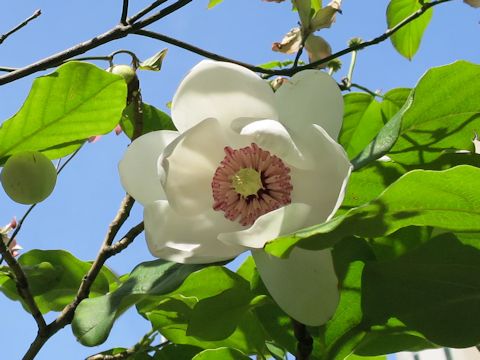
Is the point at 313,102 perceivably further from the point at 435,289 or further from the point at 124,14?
the point at 124,14

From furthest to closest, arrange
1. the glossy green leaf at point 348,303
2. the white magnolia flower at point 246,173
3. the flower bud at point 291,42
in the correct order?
the flower bud at point 291,42 → the glossy green leaf at point 348,303 → the white magnolia flower at point 246,173

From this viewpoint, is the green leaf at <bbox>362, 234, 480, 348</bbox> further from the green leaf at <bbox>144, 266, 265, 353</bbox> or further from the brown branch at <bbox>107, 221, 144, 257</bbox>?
the brown branch at <bbox>107, 221, 144, 257</bbox>

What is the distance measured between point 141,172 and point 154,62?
42cm

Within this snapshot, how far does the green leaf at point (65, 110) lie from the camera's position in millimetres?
845

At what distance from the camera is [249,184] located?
777 millimetres

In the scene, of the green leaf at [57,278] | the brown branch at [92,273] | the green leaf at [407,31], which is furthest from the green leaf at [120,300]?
the green leaf at [407,31]

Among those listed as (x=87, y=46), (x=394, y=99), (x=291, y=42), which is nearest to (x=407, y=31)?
Answer: (x=291, y=42)

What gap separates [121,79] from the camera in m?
0.86

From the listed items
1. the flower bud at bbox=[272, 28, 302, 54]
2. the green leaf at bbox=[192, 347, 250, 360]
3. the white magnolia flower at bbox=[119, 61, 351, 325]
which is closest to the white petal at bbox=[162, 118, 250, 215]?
the white magnolia flower at bbox=[119, 61, 351, 325]

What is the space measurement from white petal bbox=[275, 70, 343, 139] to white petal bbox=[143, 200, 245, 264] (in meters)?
0.15

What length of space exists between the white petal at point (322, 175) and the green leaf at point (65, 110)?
11.7 inches

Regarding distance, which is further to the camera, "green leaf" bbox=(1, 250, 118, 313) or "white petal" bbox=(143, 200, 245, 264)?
"green leaf" bbox=(1, 250, 118, 313)

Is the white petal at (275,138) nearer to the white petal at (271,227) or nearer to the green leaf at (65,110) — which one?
the white petal at (271,227)

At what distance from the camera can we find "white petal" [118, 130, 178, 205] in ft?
2.38
